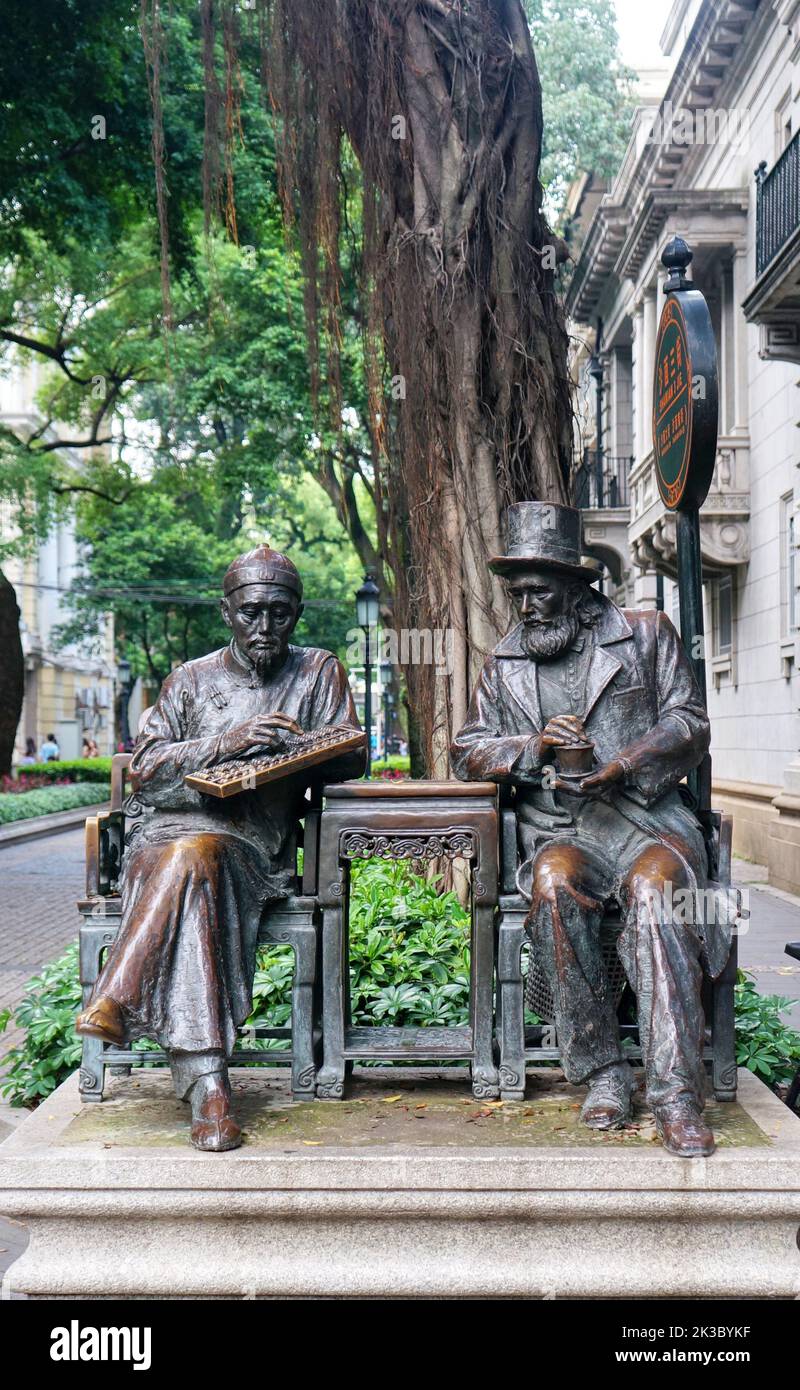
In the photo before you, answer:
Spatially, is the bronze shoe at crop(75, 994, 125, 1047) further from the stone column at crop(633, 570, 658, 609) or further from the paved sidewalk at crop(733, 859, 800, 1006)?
the stone column at crop(633, 570, 658, 609)

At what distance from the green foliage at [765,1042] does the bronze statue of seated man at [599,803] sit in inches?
45.9

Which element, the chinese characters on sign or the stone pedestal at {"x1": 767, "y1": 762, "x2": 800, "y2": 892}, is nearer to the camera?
the chinese characters on sign

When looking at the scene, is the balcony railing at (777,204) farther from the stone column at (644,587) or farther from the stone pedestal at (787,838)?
the stone column at (644,587)

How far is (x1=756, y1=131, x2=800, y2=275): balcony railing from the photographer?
1254 cm

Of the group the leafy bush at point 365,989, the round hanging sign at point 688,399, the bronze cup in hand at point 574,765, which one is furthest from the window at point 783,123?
the bronze cup in hand at point 574,765

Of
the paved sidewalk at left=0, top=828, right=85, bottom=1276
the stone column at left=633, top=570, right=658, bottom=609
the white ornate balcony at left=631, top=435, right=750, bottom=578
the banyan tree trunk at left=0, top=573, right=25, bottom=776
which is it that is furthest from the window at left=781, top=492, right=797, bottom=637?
the banyan tree trunk at left=0, top=573, right=25, bottom=776

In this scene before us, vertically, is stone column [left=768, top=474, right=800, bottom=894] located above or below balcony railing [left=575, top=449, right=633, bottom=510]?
below

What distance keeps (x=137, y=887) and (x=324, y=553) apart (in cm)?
3987

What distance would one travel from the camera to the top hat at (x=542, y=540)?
4340mm

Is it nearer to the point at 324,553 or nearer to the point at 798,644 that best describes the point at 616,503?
the point at 798,644

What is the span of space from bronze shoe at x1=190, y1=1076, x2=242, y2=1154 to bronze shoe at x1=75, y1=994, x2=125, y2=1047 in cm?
28

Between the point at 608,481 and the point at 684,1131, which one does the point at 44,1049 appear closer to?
the point at 684,1131

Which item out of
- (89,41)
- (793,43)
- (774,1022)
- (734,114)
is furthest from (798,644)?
(89,41)

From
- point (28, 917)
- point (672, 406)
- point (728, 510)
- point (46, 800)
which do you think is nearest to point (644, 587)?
point (728, 510)
